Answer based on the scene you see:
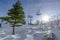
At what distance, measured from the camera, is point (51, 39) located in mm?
11039

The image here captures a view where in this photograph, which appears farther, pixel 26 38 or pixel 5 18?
pixel 5 18

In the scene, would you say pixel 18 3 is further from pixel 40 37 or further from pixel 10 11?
pixel 40 37

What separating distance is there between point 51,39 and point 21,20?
7.23 m

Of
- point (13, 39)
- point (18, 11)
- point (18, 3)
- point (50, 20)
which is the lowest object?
point (13, 39)

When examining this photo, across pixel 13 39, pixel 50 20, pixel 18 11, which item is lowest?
pixel 13 39

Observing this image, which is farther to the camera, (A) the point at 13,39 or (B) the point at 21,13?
(B) the point at 21,13

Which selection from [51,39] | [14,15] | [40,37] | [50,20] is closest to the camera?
[51,39]

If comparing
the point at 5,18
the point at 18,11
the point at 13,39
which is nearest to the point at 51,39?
the point at 13,39

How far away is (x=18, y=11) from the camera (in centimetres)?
1631

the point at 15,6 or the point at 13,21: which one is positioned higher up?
the point at 15,6

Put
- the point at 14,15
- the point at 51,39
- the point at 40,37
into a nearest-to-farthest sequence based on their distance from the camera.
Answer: the point at 51,39, the point at 40,37, the point at 14,15

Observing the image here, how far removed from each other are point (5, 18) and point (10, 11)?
136 centimetres

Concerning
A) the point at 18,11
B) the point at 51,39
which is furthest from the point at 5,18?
the point at 51,39

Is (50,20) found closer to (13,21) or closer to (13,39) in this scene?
(13,21)
